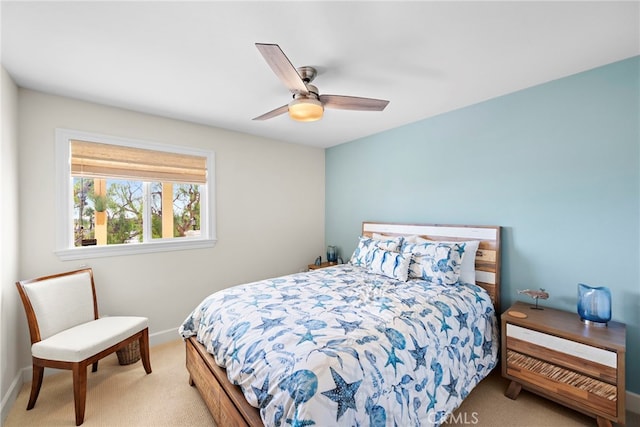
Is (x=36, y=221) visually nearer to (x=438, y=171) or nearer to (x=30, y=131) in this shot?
(x=30, y=131)

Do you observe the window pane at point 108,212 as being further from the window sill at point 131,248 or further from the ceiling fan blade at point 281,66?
the ceiling fan blade at point 281,66

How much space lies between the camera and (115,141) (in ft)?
8.85

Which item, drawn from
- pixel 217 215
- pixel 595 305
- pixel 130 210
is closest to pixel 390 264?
pixel 595 305

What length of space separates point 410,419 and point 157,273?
280 centimetres

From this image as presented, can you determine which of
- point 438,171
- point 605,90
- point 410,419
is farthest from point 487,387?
point 605,90

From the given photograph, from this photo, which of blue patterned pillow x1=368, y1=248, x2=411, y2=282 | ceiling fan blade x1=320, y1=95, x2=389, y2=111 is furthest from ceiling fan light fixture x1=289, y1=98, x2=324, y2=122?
blue patterned pillow x1=368, y1=248, x2=411, y2=282

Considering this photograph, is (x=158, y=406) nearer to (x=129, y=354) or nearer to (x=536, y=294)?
(x=129, y=354)

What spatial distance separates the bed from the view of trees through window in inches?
53.8

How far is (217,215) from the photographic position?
3.38 m

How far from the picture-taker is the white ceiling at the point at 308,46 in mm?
1425

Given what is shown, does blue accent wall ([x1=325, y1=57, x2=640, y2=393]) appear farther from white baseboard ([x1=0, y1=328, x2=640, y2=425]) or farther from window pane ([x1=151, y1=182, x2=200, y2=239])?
window pane ([x1=151, y1=182, x2=200, y2=239])

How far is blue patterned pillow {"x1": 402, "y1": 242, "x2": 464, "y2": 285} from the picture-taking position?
8.00 feet

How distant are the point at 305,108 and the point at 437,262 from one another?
1.81 m

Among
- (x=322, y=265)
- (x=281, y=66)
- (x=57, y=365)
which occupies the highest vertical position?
(x=281, y=66)
